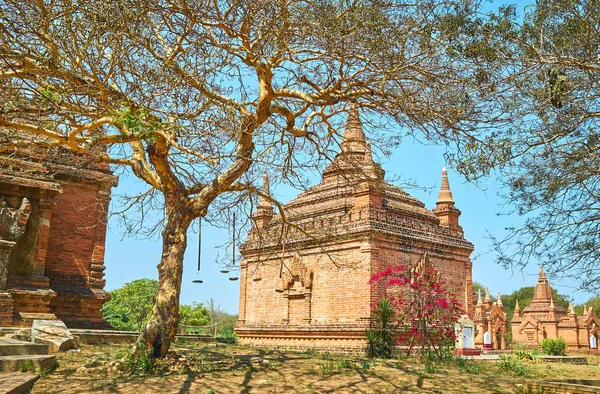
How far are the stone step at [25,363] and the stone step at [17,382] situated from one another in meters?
0.43

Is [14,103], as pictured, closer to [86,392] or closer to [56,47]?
[56,47]

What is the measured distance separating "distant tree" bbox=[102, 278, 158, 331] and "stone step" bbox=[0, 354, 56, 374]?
34.0 m

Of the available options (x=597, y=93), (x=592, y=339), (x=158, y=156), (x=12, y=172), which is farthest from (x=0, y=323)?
(x=592, y=339)

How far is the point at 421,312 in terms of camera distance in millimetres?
16516

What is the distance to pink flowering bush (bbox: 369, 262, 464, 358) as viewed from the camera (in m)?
16.3

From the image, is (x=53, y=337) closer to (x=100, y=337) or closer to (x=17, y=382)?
(x=100, y=337)

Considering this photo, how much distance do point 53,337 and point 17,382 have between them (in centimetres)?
414

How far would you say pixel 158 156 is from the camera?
973cm

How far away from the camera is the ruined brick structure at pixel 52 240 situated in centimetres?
1378

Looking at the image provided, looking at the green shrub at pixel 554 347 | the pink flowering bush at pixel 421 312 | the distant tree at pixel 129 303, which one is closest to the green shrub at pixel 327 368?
the pink flowering bush at pixel 421 312

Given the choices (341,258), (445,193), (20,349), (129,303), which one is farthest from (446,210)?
(129,303)

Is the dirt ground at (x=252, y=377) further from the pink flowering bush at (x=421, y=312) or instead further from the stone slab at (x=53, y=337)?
the pink flowering bush at (x=421, y=312)

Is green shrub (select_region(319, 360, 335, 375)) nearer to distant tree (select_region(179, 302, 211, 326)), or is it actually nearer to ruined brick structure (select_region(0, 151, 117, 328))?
ruined brick structure (select_region(0, 151, 117, 328))

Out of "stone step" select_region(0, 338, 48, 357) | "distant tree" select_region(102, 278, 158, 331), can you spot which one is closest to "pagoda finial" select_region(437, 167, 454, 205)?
"stone step" select_region(0, 338, 48, 357)
